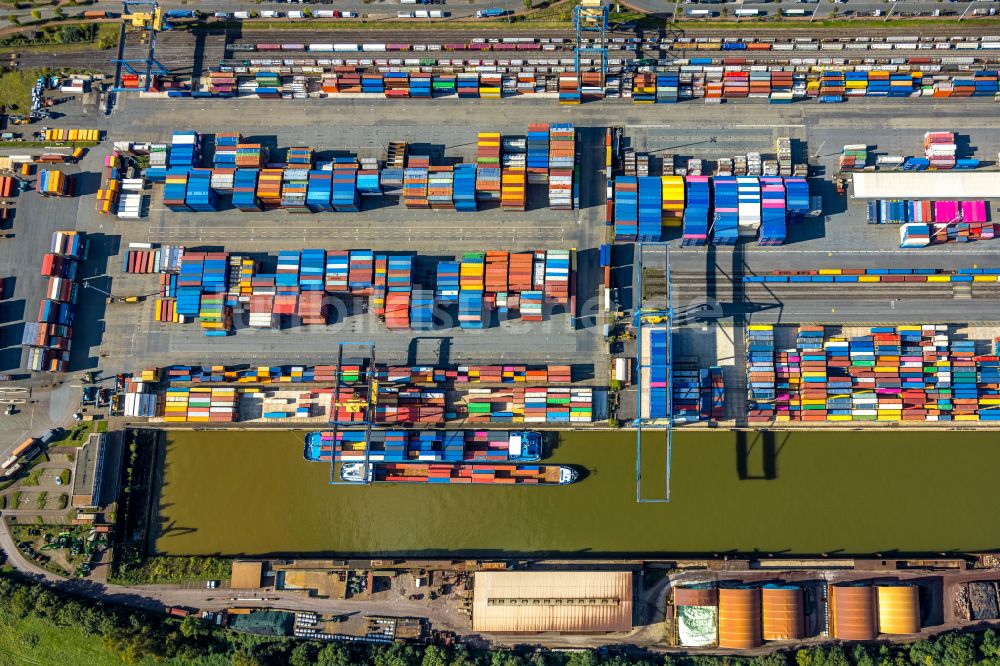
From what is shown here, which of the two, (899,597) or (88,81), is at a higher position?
(88,81)

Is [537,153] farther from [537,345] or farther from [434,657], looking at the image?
[434,657]

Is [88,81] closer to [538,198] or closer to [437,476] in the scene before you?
[538,198]

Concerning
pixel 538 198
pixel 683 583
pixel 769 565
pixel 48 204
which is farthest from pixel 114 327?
pixel 769 565

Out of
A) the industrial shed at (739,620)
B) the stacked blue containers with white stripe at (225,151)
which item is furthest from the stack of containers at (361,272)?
the industrial shed at (739,620)

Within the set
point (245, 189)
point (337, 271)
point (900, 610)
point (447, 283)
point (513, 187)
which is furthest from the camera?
point (245, 189)

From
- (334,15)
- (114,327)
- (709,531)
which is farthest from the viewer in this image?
(334,15)

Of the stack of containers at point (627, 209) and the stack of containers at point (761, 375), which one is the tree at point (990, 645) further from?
the stack of containers at point (627, 209)

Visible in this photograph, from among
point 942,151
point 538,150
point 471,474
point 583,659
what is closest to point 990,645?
point 583,659
